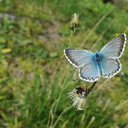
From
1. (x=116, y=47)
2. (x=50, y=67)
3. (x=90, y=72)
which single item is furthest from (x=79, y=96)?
(x=50, y=67)

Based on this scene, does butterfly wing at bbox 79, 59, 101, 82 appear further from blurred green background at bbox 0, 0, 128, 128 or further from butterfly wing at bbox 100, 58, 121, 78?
blurred green background at bbox 0, 0, 128, 128

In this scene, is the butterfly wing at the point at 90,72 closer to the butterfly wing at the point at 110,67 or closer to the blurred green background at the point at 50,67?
the butterfly wing at the point at 110,67

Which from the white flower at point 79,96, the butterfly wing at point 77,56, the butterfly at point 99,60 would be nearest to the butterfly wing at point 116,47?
the butterfly at point 99,60

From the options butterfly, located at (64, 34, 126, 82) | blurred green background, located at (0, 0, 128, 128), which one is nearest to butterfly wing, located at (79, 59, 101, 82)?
butterfly, located at (64, 34, 126, 82)

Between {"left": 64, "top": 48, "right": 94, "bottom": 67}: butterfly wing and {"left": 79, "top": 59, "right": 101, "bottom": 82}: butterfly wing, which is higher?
{"left": 64, "top": 48, "right": 94, "bottom": 67}: butterfly wing

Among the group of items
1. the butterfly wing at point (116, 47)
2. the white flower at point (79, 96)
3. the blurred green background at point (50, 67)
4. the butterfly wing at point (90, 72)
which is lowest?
the blurred green background at point (50, 67)

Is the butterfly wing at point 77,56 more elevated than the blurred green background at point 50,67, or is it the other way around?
the butterfly wing at point 77,56
